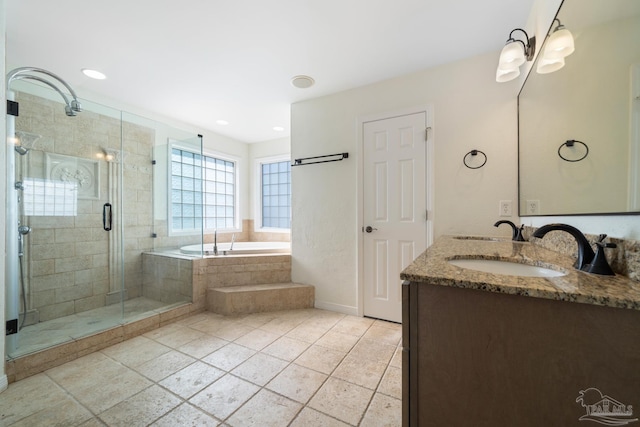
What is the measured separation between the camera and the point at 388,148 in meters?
2.36

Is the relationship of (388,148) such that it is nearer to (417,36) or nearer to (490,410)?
(417,36)

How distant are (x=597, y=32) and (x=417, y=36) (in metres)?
1.19

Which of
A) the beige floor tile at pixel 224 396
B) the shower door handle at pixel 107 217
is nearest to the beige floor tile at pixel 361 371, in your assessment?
the beige floor tile at pixel 224 396

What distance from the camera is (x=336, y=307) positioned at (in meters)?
2.63

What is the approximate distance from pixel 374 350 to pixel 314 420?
2.60 ft

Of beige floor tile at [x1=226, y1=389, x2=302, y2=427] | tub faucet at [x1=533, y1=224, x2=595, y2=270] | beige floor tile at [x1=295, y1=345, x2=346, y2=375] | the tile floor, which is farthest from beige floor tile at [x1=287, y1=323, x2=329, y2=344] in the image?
tub faucet at [x1=533, y1=224, x2=595, y2=270]

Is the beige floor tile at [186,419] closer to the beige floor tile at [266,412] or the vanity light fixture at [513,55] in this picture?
the beige floor tile at [266,412]

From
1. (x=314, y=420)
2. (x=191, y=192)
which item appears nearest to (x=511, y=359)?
(x=314, y=420)

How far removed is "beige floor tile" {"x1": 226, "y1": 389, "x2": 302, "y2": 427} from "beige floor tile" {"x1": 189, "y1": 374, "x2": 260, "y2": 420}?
5 cm

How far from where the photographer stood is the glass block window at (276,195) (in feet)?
14.1

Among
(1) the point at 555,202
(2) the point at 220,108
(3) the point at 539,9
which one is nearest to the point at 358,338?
(1) the point at 555,202

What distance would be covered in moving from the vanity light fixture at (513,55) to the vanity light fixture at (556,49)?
5.6 inches

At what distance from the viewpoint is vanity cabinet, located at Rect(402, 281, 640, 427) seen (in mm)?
554

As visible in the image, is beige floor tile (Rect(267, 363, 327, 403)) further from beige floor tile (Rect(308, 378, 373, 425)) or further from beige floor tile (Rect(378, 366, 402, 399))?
beige floor tile (Rect(378, 366, 402, 399))
